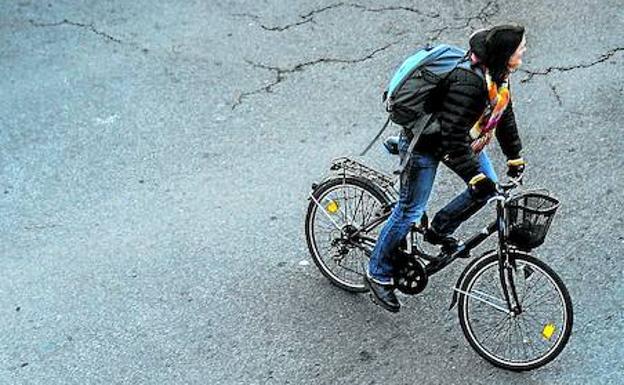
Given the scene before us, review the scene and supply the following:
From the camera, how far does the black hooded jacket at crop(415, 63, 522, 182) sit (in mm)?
4637

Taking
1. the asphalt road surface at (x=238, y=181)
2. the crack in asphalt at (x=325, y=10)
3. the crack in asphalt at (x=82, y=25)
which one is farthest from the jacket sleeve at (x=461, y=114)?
the crack in asphalt at (x=82, y=25)

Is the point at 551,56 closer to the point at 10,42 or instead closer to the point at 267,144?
the point at 267,144

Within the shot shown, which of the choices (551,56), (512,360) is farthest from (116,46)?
(512,360)

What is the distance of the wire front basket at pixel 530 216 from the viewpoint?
4.65 m

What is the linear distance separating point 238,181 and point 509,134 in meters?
2.51

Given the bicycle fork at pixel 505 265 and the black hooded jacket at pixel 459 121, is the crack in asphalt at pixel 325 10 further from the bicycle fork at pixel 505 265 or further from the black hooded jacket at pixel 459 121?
the bicycle fork at pixel 505 265

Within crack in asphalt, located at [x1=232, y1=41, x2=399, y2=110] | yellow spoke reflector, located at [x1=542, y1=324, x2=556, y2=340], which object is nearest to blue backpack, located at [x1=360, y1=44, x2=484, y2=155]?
yellow spoke reflector, located at [x1=542, y1=324, x2=556, y2=340]

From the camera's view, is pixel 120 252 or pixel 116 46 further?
pixel 116 46

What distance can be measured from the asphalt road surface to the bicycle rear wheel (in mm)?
138

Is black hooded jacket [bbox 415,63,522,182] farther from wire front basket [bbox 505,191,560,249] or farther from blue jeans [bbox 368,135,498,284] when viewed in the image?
wire front basket [bbox 505,191,560,249]

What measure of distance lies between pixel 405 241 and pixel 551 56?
3270mm

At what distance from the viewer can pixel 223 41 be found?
852cm

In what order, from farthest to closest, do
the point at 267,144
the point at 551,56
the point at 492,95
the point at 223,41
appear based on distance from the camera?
the point at 223,41 → the point at 551,56 → the point at 267,144 → the point at 492,95

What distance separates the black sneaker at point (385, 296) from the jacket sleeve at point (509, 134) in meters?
1.12
